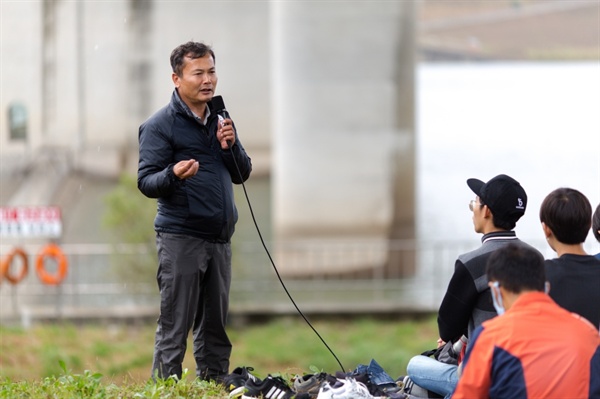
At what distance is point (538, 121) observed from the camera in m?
18.7

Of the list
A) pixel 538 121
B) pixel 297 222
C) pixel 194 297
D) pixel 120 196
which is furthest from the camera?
pixel 538 121

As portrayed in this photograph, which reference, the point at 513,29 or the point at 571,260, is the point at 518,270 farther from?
the point at 513,29

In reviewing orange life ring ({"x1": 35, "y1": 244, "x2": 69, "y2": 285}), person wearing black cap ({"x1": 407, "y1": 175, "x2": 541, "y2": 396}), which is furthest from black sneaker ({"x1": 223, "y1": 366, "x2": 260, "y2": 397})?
orange life ring ({"x1": 35, "y1": 244, "x2": 69, "y2": 285})

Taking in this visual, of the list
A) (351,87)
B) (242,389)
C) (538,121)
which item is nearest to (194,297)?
(242,389)

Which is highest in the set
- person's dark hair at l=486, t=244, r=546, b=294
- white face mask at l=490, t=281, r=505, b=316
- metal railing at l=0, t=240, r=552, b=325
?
person's dark hair at l=486, t=244, r=546, b=294

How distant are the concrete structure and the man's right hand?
10879mm

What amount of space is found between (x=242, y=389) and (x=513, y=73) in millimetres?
14813

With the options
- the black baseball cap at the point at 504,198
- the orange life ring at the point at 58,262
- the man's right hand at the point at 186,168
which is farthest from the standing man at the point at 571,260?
the orange life ring at the point at 58,262

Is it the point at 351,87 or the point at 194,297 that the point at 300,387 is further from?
the point at 351,87

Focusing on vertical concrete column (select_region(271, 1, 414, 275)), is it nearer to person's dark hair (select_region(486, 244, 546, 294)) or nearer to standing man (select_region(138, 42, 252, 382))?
standing man (select_region(138, 42, 252, 382))

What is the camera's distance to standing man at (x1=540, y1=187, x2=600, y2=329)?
4.65 m

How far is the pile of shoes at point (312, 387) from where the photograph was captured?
16.7 feet

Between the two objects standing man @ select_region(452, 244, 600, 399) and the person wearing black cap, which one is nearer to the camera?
standing man @ select_region(452, 244, 600, 399)

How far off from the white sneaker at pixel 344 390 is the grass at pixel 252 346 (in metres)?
6.87
